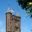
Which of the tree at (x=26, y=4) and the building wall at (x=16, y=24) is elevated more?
the tree at (x=26, y=4)

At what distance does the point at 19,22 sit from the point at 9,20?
0.19 m

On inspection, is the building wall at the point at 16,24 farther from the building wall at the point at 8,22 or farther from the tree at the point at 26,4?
the tree at the point at 26,4

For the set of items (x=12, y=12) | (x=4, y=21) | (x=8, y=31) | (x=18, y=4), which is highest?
(x=18, y=4)

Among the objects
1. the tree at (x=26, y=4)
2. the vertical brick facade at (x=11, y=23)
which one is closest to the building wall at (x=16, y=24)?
the vertical brick facade at (x=11, y=23)

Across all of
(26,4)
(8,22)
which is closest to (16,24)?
(8,22)

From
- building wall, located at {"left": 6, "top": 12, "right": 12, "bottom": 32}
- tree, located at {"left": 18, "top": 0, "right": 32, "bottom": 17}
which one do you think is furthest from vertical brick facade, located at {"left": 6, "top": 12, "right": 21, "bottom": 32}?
tree, located at {"left": 18, "top": 0, "right": 32, "bottom": 17}

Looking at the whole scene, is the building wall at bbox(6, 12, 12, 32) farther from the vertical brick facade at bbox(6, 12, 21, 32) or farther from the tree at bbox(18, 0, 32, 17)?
the tree at bbox(18, 0, 32, 17)

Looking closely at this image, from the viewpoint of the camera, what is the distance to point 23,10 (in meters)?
1.16

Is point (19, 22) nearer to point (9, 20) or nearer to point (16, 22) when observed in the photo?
point (16, 22)

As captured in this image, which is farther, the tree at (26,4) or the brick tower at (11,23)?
the tree at (26,4)

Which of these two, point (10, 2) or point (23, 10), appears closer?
point (10, 2)

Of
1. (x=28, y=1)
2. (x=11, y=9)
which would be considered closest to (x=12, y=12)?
(x=11, y=9)

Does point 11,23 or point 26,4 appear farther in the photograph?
point 26,4

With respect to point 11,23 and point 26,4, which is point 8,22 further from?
point 26,4
